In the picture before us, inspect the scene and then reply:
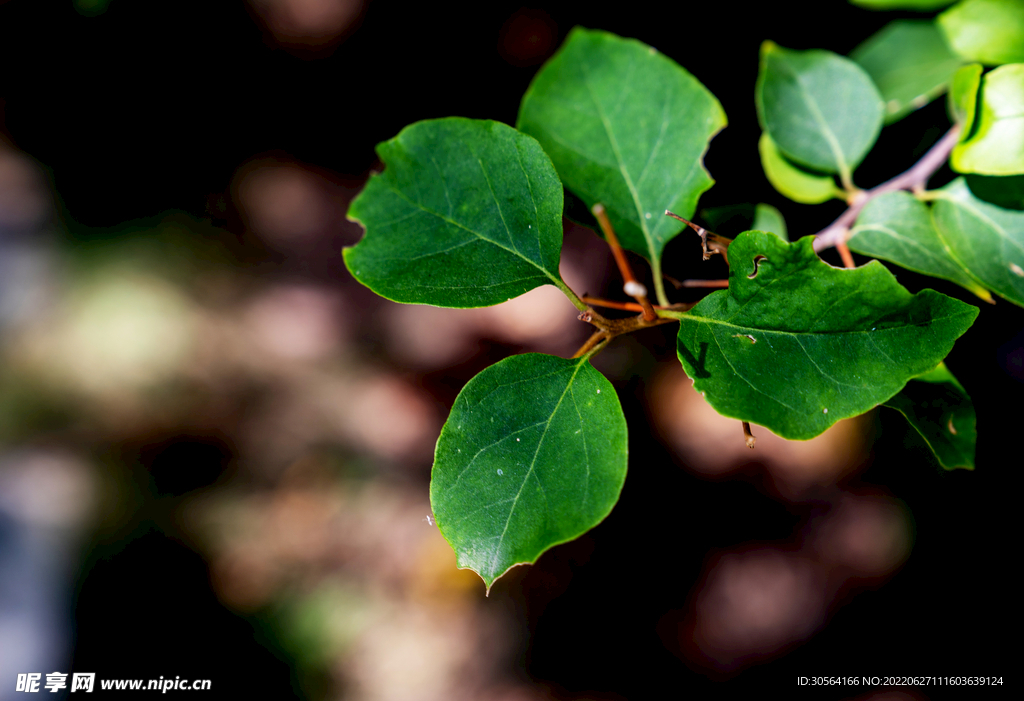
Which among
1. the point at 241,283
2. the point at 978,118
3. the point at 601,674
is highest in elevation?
the point at 978,118

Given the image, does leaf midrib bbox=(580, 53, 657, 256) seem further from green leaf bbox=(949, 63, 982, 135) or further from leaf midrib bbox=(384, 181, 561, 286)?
green leaf bbox=(949, 63, 982, 135)

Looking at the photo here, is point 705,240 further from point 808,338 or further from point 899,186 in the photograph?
point 899,186

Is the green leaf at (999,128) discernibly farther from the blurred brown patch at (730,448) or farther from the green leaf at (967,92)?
the blurred brown patch at (730,448)

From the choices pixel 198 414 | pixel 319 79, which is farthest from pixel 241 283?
pixel 319 79

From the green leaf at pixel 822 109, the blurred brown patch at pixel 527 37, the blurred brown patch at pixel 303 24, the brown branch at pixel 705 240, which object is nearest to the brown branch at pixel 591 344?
the brown branch at pixel 705 240

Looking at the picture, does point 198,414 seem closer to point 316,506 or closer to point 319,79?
point 316,506

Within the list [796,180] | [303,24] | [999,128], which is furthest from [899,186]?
[303,24]
